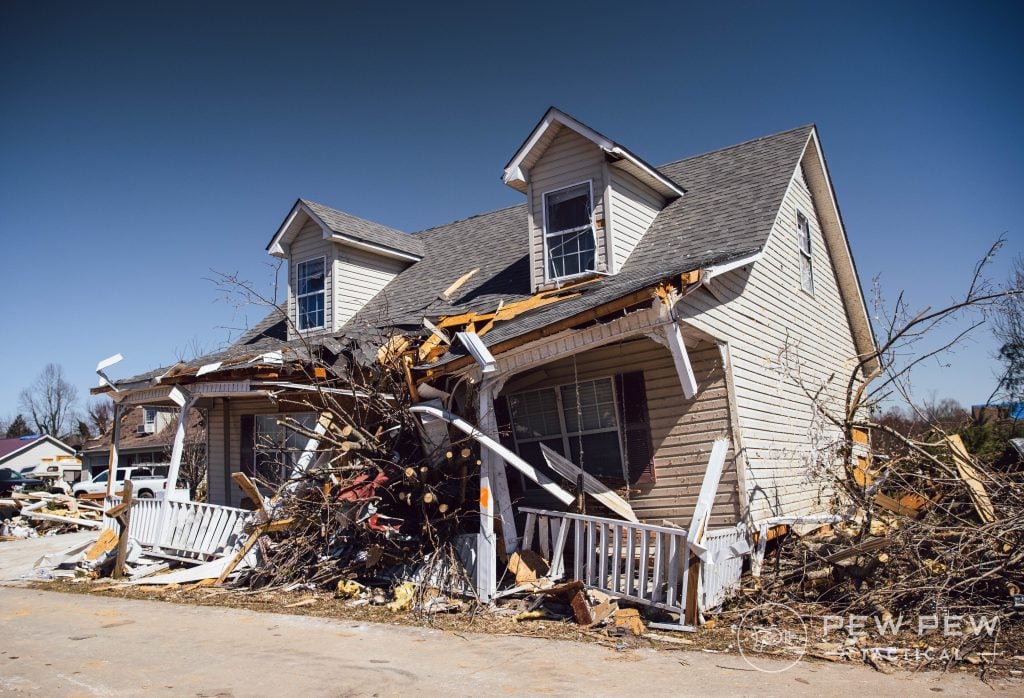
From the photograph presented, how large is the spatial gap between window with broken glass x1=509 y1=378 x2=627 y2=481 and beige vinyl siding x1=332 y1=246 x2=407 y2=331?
553 centimetres

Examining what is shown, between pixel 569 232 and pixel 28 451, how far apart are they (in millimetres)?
44781

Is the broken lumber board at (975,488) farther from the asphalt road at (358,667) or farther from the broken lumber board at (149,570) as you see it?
the broken lumber board at (149,570)

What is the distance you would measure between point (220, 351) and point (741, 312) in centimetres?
1088

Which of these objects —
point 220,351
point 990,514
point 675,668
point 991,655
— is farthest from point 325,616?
point 220,351

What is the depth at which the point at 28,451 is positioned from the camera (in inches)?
1719

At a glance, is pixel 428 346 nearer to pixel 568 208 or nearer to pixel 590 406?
pixel 590 406

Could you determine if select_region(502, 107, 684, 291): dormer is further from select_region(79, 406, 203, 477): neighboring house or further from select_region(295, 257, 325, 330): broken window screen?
select_region(79, 406, 203, 477): neighboring house

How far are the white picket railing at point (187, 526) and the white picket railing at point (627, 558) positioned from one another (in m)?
4.79

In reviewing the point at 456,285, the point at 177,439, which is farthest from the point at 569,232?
the point at 177,439

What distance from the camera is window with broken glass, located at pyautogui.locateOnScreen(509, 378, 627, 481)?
32.4 feet

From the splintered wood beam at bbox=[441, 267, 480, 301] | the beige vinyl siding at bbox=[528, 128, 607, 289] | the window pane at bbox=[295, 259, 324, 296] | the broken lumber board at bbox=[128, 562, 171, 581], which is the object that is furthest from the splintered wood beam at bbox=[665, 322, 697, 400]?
the window pane at bbox=[295, 259, 324, 296]

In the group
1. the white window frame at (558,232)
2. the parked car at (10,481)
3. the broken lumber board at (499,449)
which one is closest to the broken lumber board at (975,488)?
the broken lumber board at (499,449)

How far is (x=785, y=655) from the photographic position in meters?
6.12

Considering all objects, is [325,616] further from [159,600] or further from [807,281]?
[807,281]
